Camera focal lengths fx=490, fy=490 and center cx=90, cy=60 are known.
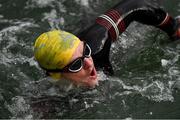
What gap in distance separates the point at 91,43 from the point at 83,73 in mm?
427

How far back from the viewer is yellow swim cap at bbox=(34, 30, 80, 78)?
358 centimetres

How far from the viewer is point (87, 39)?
4137mm

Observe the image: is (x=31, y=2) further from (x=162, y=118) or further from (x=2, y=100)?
(x=162, y=118)

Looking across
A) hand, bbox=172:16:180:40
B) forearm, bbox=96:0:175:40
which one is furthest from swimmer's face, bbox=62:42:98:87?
hand, bbox=172:16:180:40

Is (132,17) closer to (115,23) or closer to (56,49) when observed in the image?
(115,23)

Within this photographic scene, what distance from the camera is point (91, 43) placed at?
161 inches

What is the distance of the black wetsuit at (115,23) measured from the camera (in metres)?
4.12

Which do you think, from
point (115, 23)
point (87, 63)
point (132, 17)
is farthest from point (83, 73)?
point (132, 17)

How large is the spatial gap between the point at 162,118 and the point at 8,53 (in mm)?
1901

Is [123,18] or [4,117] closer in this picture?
[4,117]

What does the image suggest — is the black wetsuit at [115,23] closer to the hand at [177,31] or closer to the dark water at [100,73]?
the hand at [177,31]

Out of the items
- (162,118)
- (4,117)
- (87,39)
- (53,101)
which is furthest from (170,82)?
(4,117)

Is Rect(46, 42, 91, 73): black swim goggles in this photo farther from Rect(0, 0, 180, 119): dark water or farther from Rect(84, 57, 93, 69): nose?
Rect(0, 0, 180, 119): dark water

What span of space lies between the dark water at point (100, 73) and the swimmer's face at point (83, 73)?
14cm
